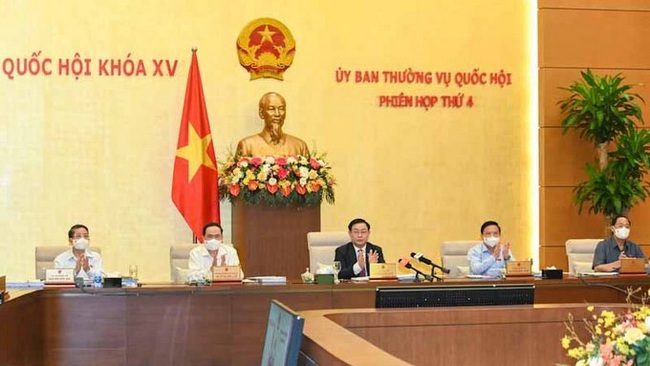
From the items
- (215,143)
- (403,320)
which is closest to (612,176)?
(215,143)

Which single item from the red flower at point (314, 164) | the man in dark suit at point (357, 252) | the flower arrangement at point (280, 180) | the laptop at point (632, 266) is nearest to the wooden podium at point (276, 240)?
the flower arrangement at point (280, 180)

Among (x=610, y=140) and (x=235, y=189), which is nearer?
(x=235, y=189)

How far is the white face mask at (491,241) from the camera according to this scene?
7.73 metres

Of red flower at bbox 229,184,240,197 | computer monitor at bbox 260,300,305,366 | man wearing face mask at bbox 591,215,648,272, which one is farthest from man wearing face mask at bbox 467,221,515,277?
computer monitor at bbox 260,300,305,366

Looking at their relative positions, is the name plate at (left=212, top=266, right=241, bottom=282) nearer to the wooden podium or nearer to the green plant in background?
the wooden podium

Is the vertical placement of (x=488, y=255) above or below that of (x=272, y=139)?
below

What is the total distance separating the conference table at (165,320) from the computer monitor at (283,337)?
3366 mm

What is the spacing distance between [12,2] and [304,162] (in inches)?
120

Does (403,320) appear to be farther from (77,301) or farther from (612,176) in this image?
(612,176)

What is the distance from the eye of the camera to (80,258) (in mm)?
7336

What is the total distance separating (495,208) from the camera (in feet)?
34.2

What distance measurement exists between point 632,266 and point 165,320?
3269 mm

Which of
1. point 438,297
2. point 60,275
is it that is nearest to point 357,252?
point 60,275

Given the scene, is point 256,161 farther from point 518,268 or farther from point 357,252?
point 518,268
